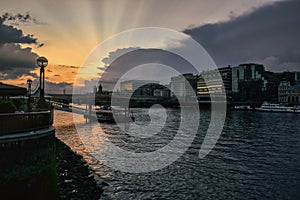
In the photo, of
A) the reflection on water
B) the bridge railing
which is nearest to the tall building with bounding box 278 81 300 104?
the reflection on water

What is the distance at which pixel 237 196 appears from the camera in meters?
17.2

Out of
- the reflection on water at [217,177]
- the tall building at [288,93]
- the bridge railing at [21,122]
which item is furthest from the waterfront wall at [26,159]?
the tall building at [288,93]

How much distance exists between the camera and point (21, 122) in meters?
12.4

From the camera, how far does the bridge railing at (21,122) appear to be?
11539mm

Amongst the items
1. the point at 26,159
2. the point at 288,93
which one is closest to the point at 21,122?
the point at 26,159

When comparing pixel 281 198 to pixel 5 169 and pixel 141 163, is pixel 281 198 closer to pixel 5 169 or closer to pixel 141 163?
pixel 141 163

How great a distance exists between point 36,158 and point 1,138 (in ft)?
7.54

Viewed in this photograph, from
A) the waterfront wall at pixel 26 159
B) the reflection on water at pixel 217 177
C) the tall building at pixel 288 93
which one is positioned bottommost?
the reflection on water at pixel 217 177

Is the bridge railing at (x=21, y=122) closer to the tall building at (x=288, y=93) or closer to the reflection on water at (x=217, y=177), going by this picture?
the reflection on water at (x=217, y=177)

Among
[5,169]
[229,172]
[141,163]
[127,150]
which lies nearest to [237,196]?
[229,172]

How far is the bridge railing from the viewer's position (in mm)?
11539

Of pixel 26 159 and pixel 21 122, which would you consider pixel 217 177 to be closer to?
pixel 26 159

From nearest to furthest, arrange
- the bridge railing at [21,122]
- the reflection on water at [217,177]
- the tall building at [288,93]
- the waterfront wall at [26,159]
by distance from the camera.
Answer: the waterfront wall at [26,159] → the bridge railing at [21,122] → the reflection on water at [217,177] → the tall building at [288,93]

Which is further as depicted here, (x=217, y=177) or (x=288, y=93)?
(x=288, y=93)
